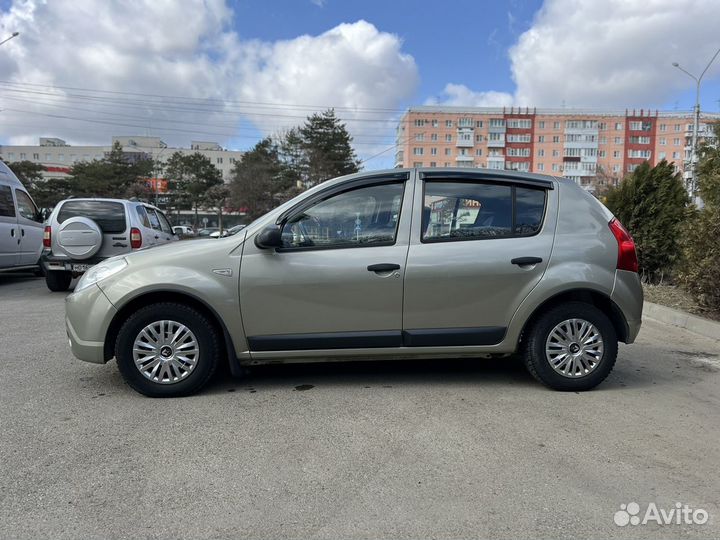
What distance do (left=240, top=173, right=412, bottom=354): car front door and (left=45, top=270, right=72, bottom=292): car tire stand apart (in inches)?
314

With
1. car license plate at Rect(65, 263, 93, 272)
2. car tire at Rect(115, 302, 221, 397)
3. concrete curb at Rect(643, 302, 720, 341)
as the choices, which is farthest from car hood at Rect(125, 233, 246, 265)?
car license plate at Rect(65, 263, 93, 272)

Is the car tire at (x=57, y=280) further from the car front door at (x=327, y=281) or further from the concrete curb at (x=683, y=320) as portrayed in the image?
A: the concrete curb at (x=683, y=320)

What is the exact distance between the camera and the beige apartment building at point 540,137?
96375mm

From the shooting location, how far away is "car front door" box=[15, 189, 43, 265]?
38.0 ft

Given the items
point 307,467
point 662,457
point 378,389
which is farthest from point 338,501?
point 662,457

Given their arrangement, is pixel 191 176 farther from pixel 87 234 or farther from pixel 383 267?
pixel 383 267

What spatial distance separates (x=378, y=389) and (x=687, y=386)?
2.77m

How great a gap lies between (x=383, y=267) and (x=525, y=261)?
115cm

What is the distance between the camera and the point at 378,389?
436 cm

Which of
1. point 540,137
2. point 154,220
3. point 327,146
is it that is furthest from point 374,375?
point 540,137

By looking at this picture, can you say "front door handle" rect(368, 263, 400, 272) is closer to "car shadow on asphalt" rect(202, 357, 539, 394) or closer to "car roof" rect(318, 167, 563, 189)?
"car roof" rect(318, 167, 563, 189)

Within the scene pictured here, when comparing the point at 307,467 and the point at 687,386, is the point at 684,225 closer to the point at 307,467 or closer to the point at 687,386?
the point at 687,386

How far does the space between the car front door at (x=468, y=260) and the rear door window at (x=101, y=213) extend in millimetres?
7675

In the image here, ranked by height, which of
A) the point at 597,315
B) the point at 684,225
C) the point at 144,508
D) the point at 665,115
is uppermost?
the point at 665,115
